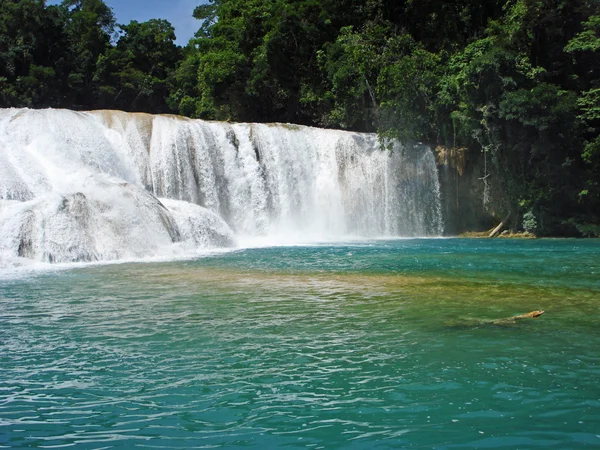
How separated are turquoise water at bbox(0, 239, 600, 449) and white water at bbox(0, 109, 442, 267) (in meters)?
5.34

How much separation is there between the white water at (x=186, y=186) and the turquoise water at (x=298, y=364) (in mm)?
5345

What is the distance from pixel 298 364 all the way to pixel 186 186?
19.7m

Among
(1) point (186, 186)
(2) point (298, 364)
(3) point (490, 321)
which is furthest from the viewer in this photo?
(1) point (186, 186)

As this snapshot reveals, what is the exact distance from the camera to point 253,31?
3753 centimetres

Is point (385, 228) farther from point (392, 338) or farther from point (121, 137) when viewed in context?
point (392, 338)

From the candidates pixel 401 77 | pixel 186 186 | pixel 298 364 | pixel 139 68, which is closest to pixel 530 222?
pixel 401 77

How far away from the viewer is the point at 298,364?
601cm

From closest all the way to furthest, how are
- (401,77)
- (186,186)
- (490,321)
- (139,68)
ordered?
1. (490,321)
2. (186,186)
3. (401,77)
4. (139,68)

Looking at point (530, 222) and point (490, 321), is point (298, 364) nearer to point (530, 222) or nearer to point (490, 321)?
point (490, 321)

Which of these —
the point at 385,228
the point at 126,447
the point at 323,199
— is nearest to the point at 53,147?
the point at 323,199

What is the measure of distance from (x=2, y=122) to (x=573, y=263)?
758 inches

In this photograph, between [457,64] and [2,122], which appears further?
[457,64]

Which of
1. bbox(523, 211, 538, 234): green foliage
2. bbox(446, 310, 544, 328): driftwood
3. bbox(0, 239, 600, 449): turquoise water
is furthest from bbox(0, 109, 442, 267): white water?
bbox(446, 310, 544, 328): driftwood

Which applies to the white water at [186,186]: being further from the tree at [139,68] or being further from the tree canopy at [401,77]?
the tree at [139,68]
